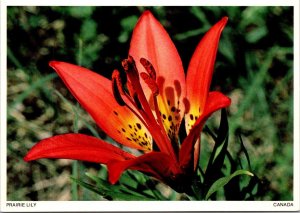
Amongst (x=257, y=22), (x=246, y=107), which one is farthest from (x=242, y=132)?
(x=257, y=22)

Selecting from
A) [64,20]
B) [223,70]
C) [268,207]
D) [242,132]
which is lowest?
[268,207]

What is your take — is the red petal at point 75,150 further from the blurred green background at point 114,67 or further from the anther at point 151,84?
the blurred green background at point 114,67

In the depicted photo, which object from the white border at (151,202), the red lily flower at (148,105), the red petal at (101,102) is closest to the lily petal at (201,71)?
the red lily flower at (148,105)

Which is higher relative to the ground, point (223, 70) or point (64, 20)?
point (64, 20)

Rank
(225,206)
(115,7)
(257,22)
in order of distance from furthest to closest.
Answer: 1. (257,22)
2. (115,7)
3. (225,206)

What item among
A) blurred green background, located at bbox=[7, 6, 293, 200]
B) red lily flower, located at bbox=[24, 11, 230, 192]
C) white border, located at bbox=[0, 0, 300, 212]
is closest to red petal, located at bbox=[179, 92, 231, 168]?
red lily flower, located at bbox=[24, 11, 230, 192]

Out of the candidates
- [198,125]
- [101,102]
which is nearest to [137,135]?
Result: [101,102]

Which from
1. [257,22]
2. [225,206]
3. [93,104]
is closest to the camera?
[93,104]

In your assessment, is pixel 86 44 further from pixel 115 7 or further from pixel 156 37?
pixel 156 37
